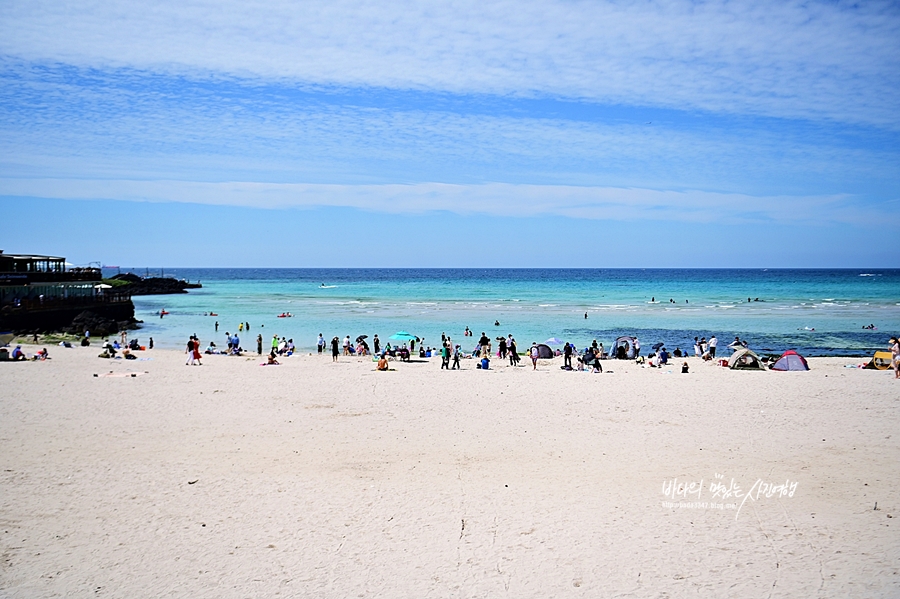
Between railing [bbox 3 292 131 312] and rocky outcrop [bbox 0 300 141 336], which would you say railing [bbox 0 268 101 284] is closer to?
railing [bbox 3 292 131 312]

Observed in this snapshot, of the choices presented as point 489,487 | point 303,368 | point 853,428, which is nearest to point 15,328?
point 303,368

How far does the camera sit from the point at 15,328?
36594 mm

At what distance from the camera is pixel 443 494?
9.80 metres

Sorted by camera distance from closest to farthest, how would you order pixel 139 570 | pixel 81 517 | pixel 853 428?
pixel 139 570
pixel 81 517
pixel 853 428

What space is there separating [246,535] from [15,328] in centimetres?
3544

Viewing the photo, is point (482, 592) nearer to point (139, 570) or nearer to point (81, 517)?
point (139, 570)

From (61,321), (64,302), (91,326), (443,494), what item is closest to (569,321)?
(91,326)

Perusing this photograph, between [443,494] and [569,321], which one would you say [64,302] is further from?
[443,494]

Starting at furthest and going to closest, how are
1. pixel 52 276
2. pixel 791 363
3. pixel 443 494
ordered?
pixel 52 276, pixel 791 363, pixel 443 494

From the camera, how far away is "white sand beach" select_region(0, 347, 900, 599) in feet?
24.2

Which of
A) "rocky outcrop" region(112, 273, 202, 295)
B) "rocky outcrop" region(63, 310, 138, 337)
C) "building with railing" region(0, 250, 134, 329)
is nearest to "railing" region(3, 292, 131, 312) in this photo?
"building with railing" region(0, 250, 134, 329)

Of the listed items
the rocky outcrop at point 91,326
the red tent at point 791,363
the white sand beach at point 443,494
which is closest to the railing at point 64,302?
the rocky outcrop at point 91,326

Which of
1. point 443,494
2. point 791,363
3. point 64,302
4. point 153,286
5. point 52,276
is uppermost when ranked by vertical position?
point 52,276

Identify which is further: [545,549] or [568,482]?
[568,482]
